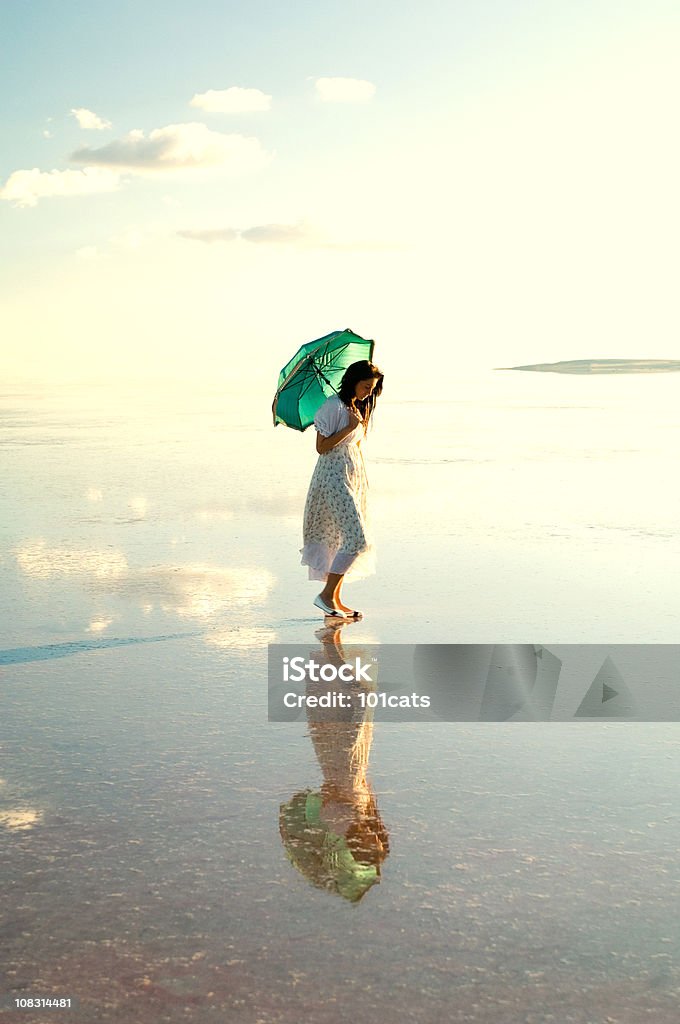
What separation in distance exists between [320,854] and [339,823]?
0.31 metres

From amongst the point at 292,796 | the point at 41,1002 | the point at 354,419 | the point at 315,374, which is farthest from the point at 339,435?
the point at 41,1002

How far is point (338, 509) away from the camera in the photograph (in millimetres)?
8289

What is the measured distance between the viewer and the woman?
8141 millimetres

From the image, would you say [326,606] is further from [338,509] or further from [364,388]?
[364,388]

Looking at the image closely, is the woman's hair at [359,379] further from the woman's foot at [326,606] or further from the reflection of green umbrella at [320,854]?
the reflection of green umbrella at [320,854]

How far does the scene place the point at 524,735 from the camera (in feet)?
18.5

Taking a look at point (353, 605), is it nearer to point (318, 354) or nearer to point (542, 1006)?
point (318, 354)

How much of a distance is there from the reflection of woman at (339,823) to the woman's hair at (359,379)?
3064 millimetres

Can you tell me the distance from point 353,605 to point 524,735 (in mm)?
2949

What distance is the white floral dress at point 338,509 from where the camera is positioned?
8188 mm

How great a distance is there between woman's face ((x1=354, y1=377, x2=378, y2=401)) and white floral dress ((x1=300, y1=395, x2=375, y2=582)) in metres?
0.13

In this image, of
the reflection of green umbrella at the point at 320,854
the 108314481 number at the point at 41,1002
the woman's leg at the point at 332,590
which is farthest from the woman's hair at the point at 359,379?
the 108314481 number at the point at 41,1002

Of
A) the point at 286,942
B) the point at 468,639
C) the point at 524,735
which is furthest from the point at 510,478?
the point at 286,942

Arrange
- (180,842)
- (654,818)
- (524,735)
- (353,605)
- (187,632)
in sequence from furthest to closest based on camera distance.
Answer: (353,605), (187,632), (524,735), (654,818), (180,842)
